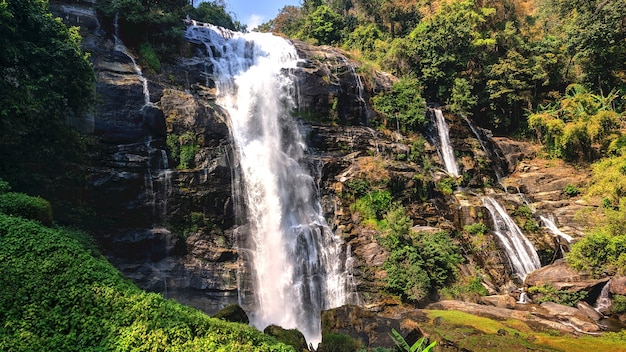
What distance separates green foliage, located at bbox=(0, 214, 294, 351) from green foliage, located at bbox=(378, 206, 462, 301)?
9116 mm

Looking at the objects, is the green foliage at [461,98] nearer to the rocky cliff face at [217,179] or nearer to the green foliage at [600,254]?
the rocky cliff face at [217,179]

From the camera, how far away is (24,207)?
831 cm

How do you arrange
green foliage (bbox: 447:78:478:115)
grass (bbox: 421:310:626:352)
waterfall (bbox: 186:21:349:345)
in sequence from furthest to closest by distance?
green foliage (bbox: 447:78:478:115)
waterfall (bbox: 186:21:349:345)
grass (bbox: 421:310:626:352)

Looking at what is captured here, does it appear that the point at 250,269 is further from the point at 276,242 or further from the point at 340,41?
the point at 340,41

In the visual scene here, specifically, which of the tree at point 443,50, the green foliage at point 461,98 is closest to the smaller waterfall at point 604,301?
the green foliage at point 461,98

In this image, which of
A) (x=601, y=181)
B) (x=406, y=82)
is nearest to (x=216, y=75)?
(x=406, y=82)

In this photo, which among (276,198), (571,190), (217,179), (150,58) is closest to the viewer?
(217,179)

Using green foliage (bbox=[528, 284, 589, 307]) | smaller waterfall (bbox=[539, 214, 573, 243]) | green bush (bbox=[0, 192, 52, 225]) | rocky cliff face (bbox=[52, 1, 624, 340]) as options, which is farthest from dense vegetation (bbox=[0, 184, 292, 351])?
smaller waterfall (bbox=[539, 214, 573, 243])

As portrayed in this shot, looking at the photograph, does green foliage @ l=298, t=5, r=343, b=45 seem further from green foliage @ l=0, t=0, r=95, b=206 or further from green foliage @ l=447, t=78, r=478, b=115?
green foliage @ l=0, t=0, r=95, b=206

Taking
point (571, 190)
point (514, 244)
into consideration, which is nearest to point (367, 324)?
point (514, 244)

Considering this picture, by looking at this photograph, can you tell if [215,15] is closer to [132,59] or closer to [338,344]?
[132,59]

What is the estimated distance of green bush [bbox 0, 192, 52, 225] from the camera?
8.11 meters

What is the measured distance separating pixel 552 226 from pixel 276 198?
14.9 meters

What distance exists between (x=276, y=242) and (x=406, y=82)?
1568cm
